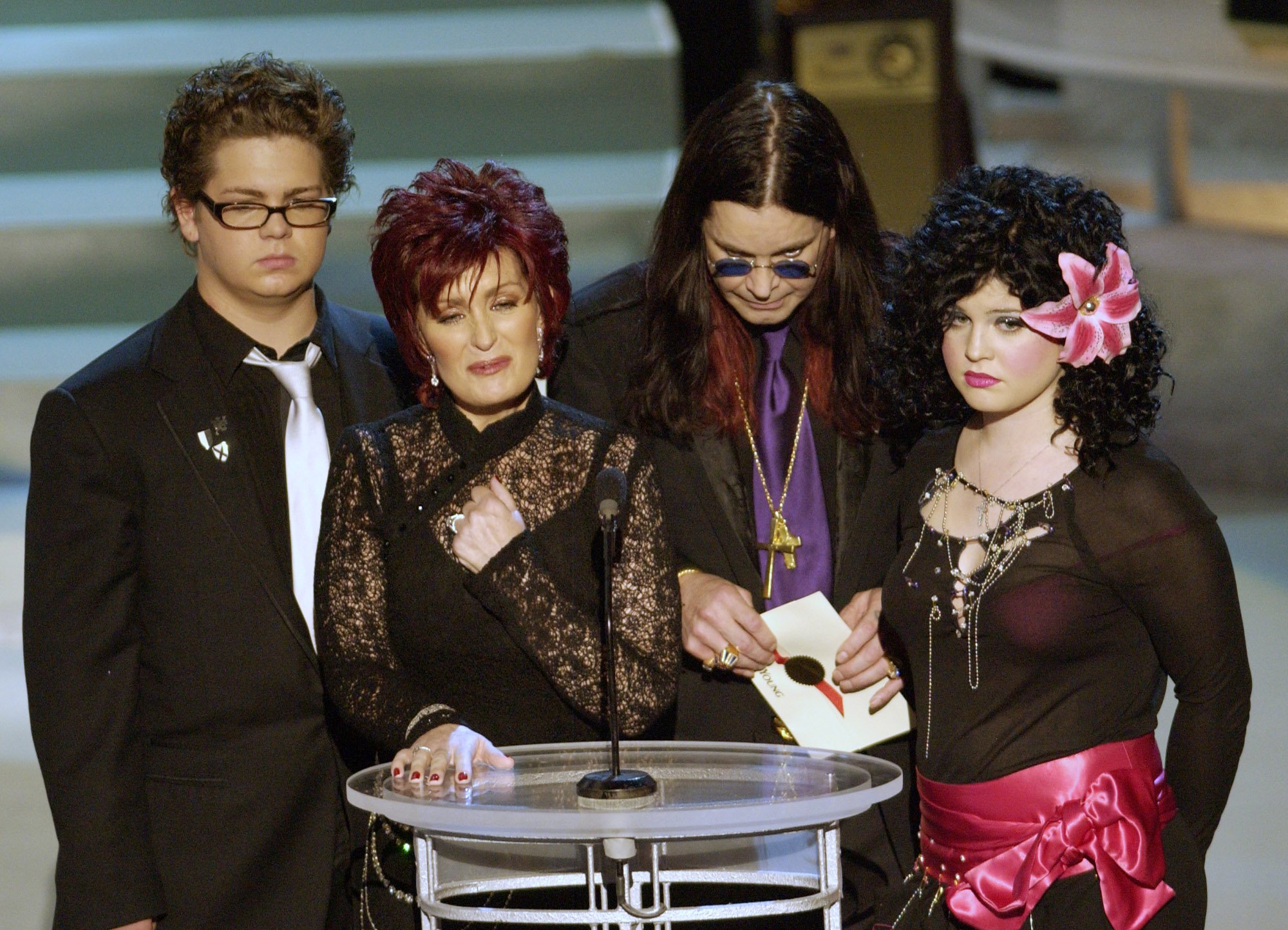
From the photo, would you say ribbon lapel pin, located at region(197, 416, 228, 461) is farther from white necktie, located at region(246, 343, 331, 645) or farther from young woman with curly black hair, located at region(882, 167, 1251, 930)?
young woman with curly black hair, located at region(882, 167, 1251, 930)

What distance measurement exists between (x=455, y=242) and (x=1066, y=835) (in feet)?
3.31

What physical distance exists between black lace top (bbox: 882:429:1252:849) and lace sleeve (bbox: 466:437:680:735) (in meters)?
0.33

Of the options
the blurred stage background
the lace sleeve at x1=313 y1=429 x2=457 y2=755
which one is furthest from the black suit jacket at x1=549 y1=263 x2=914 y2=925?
the blurred stage background

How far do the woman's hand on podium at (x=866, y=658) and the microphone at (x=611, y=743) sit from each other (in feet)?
1.64

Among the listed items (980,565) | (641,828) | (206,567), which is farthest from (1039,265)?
(206,567)

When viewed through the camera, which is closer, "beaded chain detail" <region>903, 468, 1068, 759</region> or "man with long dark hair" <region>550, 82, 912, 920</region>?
"beaded chain detail" <region>903, 468, 1068, 759</region>

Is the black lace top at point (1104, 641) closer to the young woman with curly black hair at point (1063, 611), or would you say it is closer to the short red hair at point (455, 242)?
the young woman with curly black hair at point (1063, 611)

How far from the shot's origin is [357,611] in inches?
83.8

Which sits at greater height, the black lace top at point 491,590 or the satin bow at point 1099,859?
the black lace top at point 491,590

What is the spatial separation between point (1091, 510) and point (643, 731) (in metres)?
0.61

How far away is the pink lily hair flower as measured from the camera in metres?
1.98

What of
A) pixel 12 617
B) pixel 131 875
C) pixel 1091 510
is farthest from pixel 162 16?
pixel 1091 510

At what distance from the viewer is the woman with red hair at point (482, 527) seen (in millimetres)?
2094

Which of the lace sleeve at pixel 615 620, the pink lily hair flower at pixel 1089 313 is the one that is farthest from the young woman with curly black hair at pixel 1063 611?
the lace sleeve at pixel 615 620
